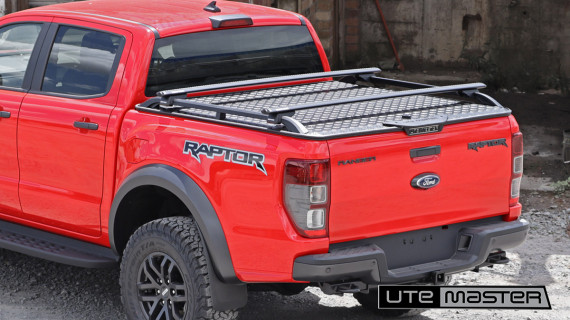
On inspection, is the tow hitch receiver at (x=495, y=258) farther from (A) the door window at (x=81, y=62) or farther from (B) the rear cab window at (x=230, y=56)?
(A) the door window at (x=81, y=62)

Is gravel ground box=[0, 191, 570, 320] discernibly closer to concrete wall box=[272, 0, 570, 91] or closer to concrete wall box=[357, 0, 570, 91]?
concrete wall box=[272, 0, 570, 91]

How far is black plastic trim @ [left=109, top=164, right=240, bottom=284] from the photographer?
15.6ft

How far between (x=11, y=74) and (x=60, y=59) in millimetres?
443

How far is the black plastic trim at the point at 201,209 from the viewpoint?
188 inches

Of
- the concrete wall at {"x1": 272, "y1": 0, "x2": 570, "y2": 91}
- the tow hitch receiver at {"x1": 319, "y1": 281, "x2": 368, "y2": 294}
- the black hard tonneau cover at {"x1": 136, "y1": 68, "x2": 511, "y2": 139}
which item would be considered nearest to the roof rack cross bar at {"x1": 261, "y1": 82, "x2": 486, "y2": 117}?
the black hard tonneau cover at {"x1": 136, "y1": 68, "x2": 511, "y2": 139}

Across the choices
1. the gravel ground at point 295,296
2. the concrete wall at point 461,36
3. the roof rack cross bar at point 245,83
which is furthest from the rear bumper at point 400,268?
the concrete wall at point 461,36

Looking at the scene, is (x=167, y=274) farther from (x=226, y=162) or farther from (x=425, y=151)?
(x=425, y=151)

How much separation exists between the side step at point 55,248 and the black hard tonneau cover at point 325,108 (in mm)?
894

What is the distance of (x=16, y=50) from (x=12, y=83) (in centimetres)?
21

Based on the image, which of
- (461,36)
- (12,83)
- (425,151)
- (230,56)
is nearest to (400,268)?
(425,151)

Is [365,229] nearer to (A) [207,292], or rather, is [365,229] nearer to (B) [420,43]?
(A) [207,292]

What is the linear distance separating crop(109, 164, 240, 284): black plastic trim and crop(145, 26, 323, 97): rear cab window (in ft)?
2.23

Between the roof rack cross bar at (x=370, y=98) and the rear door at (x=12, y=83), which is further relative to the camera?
the rear door at (x=12, y=83)

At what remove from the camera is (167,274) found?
5078 mm
